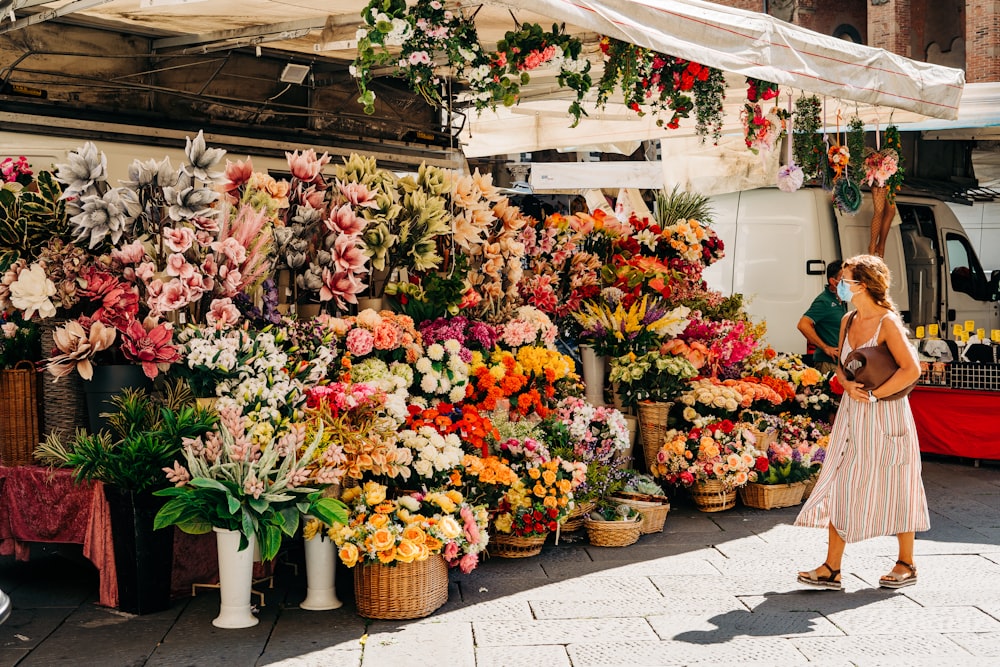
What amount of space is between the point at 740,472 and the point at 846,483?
1642 mm

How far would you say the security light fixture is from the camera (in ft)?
28.1

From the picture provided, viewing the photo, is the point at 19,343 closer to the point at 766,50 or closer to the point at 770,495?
the point at 766,50

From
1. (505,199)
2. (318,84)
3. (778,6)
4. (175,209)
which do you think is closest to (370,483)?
(175,209)

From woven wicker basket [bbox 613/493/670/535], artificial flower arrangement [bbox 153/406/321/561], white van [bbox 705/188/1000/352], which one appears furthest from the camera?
white van [bbox 705/188/1000/352]

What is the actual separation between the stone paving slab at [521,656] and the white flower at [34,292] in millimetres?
2564

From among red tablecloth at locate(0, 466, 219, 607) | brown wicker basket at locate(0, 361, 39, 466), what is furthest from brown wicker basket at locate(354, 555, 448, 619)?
brown wicker basket at locate(0, 361, 39, 466)

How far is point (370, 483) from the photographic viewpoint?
5.17m

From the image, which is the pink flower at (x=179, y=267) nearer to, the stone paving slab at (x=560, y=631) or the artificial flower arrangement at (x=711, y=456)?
the stone paving slab at (x=560, y=631)

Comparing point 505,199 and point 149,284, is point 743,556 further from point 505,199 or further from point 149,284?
point 149,284

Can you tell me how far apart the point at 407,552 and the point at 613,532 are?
1.83 metres

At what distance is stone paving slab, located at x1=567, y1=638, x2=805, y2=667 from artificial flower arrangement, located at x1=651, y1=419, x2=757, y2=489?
2373mm

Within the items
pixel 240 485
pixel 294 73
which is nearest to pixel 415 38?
pixel 240 485

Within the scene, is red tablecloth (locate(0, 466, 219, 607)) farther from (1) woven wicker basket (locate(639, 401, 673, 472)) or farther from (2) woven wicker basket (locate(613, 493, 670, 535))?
(1) woven wicker basket (locate(639, 401, 673, 472))

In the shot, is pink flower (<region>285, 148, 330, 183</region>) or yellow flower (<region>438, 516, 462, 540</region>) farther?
pink flower (<region>285, 148, 330, 183</region>)
